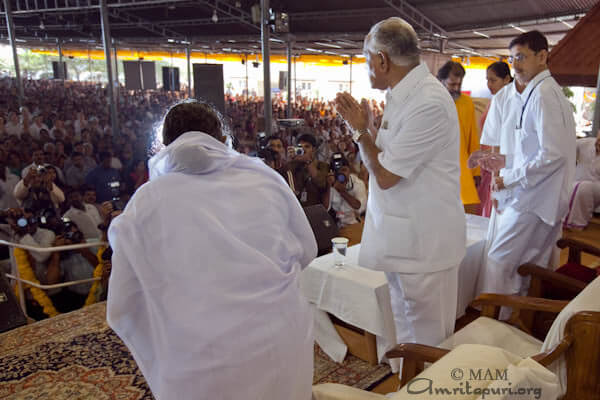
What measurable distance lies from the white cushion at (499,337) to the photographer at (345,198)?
6.91 feet

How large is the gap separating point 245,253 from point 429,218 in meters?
0.69

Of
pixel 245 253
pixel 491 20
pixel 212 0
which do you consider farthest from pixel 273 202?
pixel 212 0

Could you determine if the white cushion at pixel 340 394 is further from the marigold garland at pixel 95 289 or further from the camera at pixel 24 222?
the camera at pixel 24 222

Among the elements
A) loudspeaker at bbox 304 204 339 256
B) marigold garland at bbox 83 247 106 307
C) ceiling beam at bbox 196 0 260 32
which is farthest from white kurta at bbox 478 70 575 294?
ceiling beam at bbox 196 0 260 32

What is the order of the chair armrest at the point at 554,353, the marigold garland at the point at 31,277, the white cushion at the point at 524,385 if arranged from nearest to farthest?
the white cushion at the point at 524,385
the chair armrest at the point at 554,353
the marigold garland at the point at 31,277

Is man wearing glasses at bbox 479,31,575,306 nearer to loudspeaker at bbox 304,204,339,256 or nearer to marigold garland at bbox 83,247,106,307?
loudspeaker at bbox 304,204,339,256

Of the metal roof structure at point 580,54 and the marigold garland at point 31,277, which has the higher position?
the metal roof structure at point 580,54

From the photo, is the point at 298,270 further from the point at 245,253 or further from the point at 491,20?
the point at 491,20

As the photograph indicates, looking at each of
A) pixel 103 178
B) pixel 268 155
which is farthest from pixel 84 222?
pixel 268 155

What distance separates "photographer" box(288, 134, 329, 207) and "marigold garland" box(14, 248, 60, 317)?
2022mm

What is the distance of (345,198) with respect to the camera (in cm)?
414

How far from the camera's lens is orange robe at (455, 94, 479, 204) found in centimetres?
303

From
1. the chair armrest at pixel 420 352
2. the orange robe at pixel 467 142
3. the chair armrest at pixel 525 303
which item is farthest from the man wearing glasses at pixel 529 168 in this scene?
the chair armrest at pixel 420 352

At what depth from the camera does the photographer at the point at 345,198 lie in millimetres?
4074
